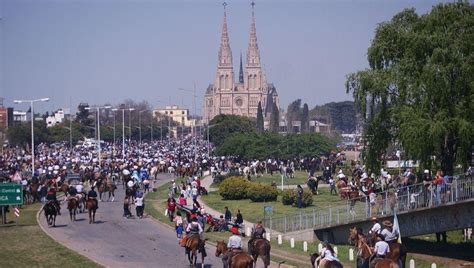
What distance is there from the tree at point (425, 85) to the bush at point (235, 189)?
14.3 m

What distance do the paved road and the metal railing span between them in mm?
5225

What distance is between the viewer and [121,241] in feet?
111

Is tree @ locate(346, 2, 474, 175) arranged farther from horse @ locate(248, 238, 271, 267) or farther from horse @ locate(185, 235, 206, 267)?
horse @ locate(185, 235, 206, 267)

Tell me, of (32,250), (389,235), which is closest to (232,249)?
(389,235)

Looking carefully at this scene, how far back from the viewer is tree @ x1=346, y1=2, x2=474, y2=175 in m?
37.7

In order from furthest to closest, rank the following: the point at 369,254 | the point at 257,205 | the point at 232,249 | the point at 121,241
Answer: the point at 257,205 → the point at 121,241 → the point at 232,249 → the point at 369,254

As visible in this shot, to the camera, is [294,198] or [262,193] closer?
[294,198]

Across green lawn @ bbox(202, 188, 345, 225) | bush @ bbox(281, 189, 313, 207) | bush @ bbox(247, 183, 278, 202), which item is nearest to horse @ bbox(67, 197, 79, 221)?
green lawn @ bbox(202, 188, 345, 225)

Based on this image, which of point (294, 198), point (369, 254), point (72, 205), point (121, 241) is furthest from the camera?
point (294, 198)

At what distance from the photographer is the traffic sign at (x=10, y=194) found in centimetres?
3866

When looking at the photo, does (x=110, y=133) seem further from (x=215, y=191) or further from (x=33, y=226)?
(x=33, y=226)

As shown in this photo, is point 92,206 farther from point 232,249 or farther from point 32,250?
point 232,249

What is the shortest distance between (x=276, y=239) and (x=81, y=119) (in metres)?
127

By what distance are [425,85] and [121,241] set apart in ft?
46.6
